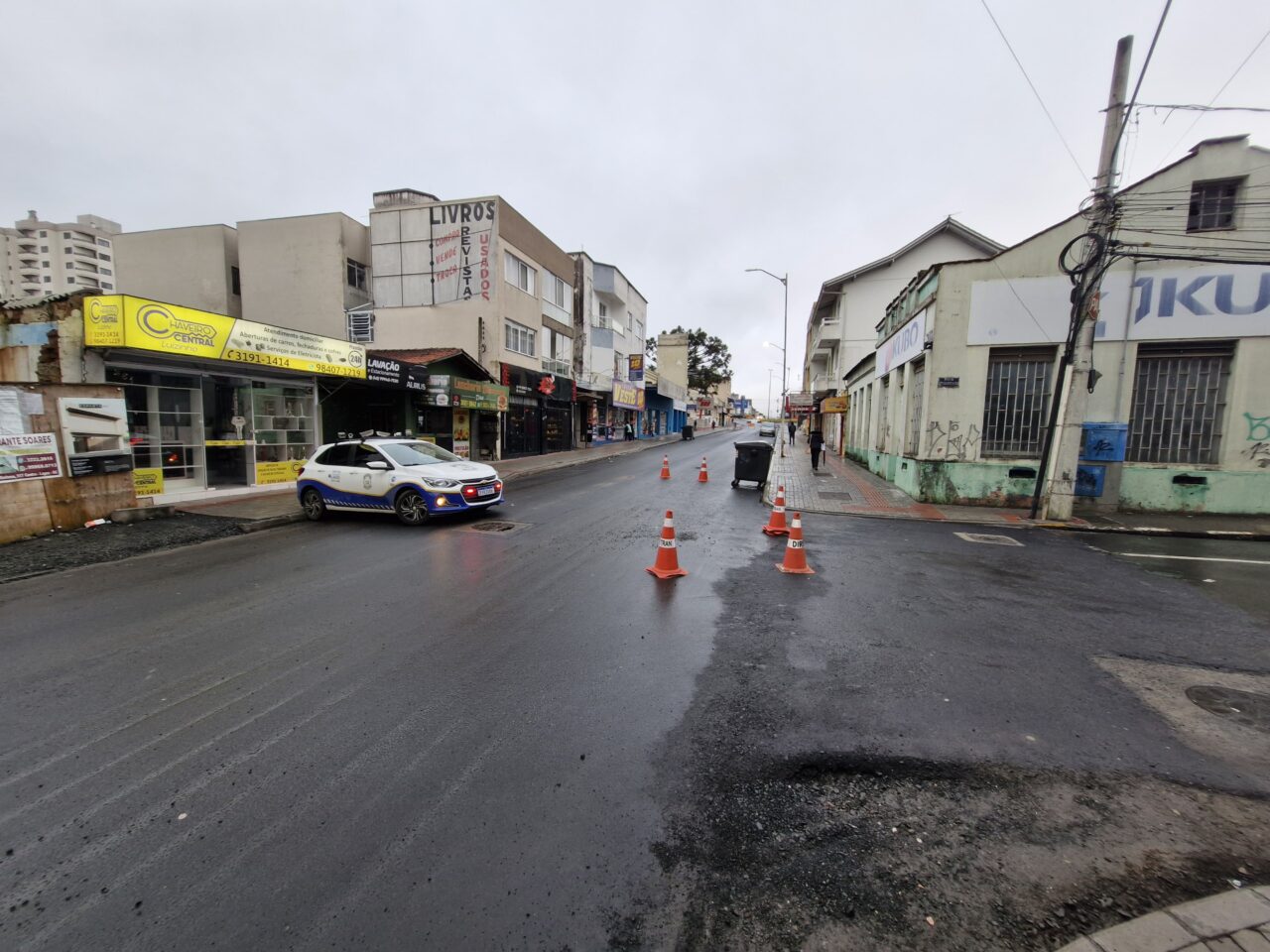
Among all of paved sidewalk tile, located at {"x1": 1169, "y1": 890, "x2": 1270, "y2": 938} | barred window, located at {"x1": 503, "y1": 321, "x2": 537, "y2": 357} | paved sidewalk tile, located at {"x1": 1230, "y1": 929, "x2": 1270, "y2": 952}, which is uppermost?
barred window, located at {"x1": 503, "y1": 321, "x2": 537, "y2": 357}

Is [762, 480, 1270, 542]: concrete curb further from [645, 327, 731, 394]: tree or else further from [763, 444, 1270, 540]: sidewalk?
[645, 327, 731, 394]: tree

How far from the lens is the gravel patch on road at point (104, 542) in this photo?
7.21 m

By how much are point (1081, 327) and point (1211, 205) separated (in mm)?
3989

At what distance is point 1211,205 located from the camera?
11.0m

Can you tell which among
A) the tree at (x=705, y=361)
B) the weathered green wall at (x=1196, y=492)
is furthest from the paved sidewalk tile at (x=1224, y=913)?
the tree at (x=705, y=361)

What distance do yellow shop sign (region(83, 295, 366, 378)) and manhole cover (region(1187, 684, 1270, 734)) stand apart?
1481cm

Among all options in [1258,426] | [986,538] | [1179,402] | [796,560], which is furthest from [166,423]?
[1258,426]

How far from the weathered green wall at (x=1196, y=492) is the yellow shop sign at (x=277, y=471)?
770 inches

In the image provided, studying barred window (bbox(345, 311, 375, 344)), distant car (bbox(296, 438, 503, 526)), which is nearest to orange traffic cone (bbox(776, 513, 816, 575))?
distant car (bbox(296, 438, 503, 526))

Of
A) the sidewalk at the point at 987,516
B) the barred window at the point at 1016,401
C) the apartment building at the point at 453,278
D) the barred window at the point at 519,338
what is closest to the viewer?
the sidewalk at the point at 987,516

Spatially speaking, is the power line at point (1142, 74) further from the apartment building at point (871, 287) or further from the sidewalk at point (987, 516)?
the apartment building at point (871, 287)

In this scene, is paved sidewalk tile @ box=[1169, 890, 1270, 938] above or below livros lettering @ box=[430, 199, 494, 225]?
below

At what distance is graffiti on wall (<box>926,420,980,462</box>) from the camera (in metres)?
12.2

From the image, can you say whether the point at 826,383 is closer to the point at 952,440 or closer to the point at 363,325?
the point at 952,440
